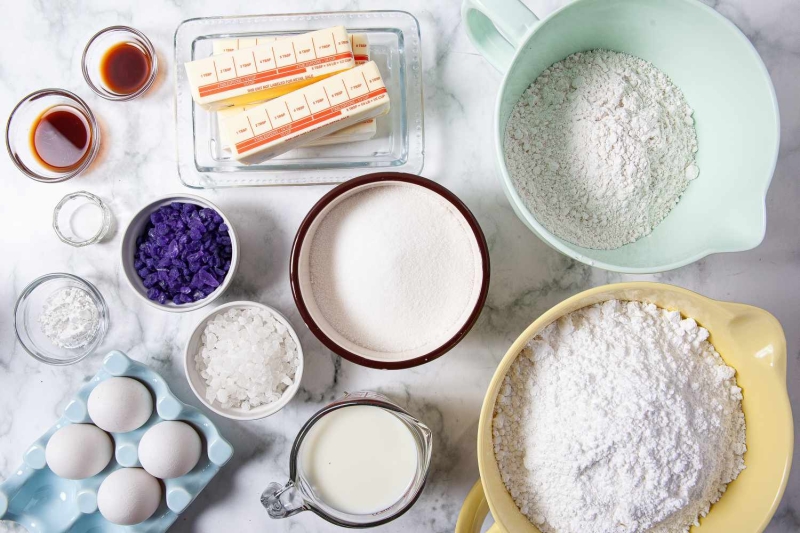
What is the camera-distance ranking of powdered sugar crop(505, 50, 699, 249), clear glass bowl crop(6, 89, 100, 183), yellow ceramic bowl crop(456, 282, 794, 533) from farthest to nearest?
1. clear glass bowl crop(6, 89, 100, 183)
2. powdered sugar crop(505, 50, 699, 249)
3. yellow ceramic bowl crop(456, 282, 794, 533)

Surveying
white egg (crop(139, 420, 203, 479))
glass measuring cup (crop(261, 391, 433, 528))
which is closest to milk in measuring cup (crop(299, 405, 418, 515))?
glass measuring cup (crop(261, 391, 433, 528))

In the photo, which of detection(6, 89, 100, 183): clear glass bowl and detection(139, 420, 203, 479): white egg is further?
detection(6, 89, 100, 183): clear glass bowl

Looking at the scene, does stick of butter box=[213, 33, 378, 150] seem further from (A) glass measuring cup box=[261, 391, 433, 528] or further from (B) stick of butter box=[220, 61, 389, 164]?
(A) glass measuring cup box=[261, 391, 433, 528]

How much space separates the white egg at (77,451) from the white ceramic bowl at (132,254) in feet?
0.97

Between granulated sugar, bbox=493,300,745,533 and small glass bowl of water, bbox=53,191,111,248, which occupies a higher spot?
small glass bowl of water, bbox=53,191,111,248

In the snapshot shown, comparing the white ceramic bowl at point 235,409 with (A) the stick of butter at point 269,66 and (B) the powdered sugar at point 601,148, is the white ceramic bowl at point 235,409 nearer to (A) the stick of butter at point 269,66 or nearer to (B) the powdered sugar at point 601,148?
(A) the stick of butter at point 269,66

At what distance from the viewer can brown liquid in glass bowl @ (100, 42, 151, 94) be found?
4.09ft

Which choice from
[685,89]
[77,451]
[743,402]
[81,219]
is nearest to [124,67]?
[81,219]

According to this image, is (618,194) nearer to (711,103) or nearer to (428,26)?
(711,103)

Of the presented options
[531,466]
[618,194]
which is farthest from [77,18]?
[531,466]

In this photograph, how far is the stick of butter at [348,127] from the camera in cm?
114

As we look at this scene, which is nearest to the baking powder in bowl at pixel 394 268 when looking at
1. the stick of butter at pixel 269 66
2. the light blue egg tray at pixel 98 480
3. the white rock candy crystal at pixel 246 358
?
the white rock candy crystal at pixel 246 358

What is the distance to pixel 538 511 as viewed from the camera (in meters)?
0.99

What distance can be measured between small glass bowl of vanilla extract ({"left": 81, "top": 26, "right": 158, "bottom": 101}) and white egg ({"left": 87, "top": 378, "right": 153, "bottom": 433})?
23.6 inches
